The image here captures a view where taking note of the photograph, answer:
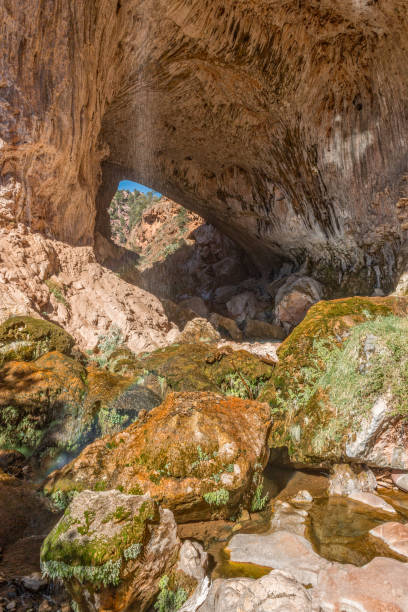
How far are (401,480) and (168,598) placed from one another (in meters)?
2.31

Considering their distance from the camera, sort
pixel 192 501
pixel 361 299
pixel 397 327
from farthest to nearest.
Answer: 1. pixel 361 299
2. pixel 397 327
3. pixel 192 501

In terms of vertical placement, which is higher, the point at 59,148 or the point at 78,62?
the point at 78,62

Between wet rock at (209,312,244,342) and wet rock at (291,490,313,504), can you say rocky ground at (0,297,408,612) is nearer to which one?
wet rock at (291,490,313,504)

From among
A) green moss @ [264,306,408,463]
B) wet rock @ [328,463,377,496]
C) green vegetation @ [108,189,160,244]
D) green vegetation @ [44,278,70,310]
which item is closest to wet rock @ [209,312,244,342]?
green vegetation @ [44,278,70,310]

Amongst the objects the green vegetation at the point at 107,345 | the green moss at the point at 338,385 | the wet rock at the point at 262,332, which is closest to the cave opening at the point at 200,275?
the wet rock at the point at 262,332

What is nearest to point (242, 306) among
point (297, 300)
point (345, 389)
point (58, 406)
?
point (297, 300)

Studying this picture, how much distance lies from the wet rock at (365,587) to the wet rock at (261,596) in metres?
0.10

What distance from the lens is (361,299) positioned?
4.85 metres

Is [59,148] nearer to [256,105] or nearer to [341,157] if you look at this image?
[256,105]

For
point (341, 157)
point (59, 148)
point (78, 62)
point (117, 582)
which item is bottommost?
point (117, 582)

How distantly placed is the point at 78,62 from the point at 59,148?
5.94ft

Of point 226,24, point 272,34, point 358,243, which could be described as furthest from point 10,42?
point 358,243

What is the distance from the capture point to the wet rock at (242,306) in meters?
15.1

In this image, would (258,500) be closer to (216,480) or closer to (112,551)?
(216,480)
